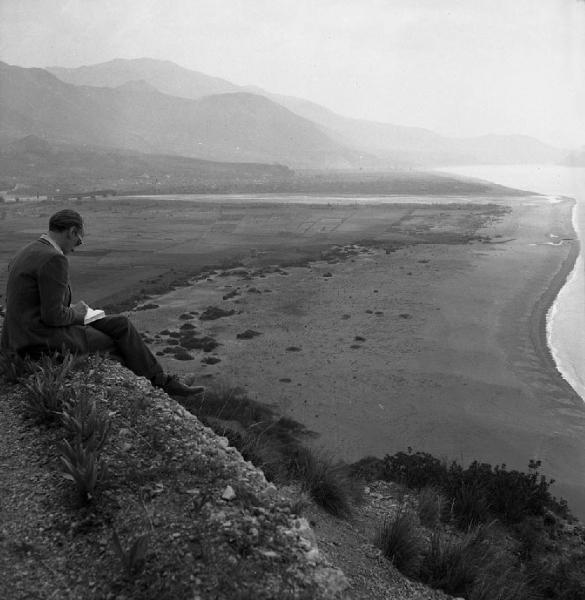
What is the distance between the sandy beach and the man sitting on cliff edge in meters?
3.19

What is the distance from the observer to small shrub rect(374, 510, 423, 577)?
5.08 meters

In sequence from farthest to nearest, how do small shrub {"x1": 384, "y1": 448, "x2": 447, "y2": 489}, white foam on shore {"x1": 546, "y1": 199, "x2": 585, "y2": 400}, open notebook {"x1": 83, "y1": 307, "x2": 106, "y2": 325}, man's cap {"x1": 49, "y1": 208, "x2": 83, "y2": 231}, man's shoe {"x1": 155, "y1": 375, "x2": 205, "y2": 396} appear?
white foam on shore {"x1": 546, "y1": 199, "x2": 585, "y2": 400} → small shrub {"x1": 384, "y1": 448, "x2": 447, "y2": 489} → man's shoe {"x1": 155, "y1": 375, "x2": 205, "y2": 396} → open notebook {"x1": 83, "y1": 307, "x2": 106, "y2": 325} → man's cap {"x1": 49, "y1": 208, "x2": 83, "y2": 231}

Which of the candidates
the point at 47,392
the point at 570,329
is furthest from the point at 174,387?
the point at 570,329

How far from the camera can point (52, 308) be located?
17.0 feet

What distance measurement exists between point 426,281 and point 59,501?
77.4 feet

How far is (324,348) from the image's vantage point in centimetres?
1680

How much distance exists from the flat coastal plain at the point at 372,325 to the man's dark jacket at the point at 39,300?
363 centimetres

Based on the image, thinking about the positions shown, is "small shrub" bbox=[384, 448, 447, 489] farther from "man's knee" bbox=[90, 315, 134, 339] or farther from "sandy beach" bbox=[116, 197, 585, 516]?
"man's knee" bbox=[90, 315, 134, 339]

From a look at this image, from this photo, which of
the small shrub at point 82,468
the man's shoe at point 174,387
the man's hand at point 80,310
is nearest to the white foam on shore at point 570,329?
the man's shoe at point 174,387

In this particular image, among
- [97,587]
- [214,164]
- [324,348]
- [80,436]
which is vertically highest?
[214,164]

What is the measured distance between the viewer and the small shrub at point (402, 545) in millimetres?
5078

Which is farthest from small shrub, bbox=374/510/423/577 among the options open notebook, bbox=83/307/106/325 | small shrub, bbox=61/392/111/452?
open notebook, bbox=83/307/106/325

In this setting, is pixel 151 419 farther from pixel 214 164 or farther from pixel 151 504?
pixel 214 164

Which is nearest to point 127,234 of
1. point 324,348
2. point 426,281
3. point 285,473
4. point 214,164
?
point 426,281
